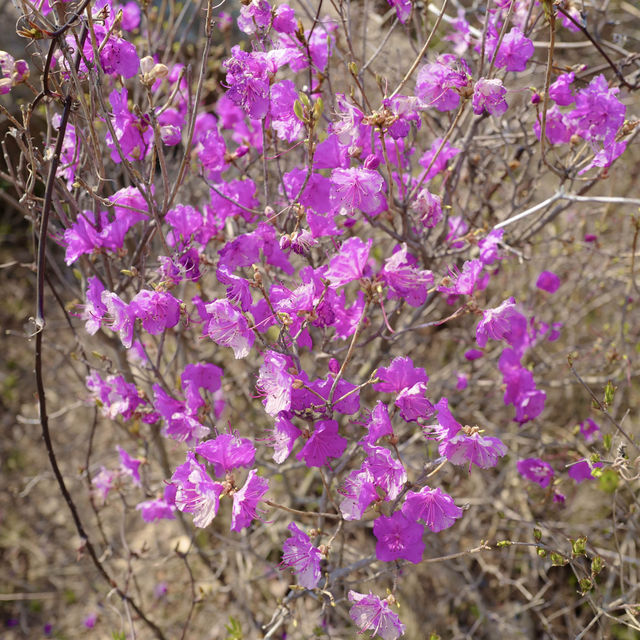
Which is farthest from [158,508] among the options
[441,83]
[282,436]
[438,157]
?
[441,83]

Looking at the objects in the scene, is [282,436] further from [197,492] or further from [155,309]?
[155,309]

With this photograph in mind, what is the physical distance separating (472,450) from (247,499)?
1.83 feet

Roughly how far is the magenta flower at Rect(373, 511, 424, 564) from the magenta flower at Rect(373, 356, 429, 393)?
33 centimetres

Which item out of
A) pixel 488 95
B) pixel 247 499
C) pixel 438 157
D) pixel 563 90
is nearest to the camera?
pixel 247 499

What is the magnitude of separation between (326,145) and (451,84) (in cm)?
38

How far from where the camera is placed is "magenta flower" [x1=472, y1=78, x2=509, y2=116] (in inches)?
62.1

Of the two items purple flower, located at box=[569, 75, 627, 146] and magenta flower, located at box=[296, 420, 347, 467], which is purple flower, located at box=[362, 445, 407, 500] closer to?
magenta flower, located at box=[296, 420, 347, 467]

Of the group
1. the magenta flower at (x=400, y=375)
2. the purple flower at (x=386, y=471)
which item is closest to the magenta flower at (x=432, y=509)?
the purple flower at (x=386, y=471)

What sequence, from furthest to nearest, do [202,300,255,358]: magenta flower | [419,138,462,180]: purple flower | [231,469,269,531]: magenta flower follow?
[419,138,462,180]: purple flower → [202,300,255,358]: magenta flower → [231,469,269,531]: magenta flower

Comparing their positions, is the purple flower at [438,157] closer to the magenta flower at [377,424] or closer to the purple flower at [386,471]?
the magenta flower at [377,424]

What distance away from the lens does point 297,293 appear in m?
1.60

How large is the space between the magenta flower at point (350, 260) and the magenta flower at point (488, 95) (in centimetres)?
47

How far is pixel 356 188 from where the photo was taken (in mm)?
1607

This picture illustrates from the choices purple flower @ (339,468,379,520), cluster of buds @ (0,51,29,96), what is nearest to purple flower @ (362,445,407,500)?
purple flower @ (339,468,379,520)
